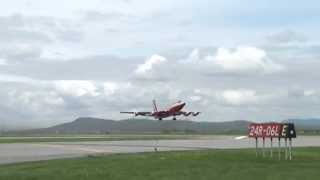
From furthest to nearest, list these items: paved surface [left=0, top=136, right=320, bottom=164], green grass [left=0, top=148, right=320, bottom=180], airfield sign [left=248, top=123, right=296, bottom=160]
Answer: paved surface [left=0, top=136, right=320, bottom=164] < airfield sign [left=248, top=123, right=296, bottom=160] < green grass [left=0, top=148, right=320, bottom=180]

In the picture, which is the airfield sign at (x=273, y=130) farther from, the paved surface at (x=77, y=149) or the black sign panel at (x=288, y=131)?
the paved surface at (x=77, y=149)

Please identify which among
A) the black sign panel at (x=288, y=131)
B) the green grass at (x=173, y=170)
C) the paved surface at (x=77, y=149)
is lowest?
the green grass at (x=173, y=170)

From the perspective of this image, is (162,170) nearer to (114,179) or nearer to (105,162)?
(114,179)

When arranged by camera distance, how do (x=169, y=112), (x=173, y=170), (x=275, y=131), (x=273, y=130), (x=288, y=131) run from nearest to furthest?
1. (x=173, y=170)
2. (x=288, y=131)
3. (x=275, y=131)
4. (x=273, y=130)
5. (x=169, y=112)

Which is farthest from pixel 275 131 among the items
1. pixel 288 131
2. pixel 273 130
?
pixel 288 131

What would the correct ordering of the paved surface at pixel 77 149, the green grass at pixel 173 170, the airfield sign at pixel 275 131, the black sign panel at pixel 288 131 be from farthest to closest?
1. the paved surface at pixel 77 149
2. the airfield sign at pixel 275 131
3. the black sign panel at pixel 288 131
4. the green grass at pixel 173 170

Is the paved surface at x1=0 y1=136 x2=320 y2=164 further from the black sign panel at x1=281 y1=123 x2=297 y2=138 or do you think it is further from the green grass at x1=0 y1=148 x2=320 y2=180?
the black sign panel at x1=281 y1=123 x2=297 y2=138

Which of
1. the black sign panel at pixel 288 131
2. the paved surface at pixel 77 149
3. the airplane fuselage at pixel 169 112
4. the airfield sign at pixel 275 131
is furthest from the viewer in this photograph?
the airplane fuselage at pixel 169 112

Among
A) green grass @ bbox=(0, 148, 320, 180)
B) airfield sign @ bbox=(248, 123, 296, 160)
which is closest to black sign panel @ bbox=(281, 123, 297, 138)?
airfield sign @ bbox=(248, 123, 296, 160)

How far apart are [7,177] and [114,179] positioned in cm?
412

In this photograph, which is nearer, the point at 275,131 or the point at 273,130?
the point at 275,131

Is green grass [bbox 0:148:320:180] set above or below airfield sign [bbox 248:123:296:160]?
below

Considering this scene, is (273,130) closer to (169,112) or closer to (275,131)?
(275,131)

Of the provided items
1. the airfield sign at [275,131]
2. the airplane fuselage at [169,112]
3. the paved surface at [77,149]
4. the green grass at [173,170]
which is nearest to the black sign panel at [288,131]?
the airfield sign at [275,131]
